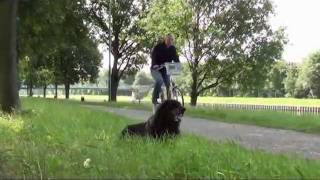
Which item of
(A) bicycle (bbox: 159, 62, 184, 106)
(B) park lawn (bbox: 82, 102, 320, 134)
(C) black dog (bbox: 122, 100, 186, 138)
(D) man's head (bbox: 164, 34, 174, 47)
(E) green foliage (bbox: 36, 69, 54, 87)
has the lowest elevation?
(B) park lawn (bbox: 82, 102, 320, 134)

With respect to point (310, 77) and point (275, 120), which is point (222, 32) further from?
point (310, 77)

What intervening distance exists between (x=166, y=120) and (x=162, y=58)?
4.12 m

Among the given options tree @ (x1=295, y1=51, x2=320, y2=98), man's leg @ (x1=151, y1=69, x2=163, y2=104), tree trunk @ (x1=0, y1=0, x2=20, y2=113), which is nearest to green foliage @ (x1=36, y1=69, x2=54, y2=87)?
tree trunk @ (x1=0, y1=0, x2=20, y2=113)

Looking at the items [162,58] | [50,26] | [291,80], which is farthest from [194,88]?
[291,80]

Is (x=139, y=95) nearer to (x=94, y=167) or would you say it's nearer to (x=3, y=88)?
(x=3, y=88)

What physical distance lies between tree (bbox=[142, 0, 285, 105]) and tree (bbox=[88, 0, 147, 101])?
13.0 m

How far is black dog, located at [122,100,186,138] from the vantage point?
8844 millimetres

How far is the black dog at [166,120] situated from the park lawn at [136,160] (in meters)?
0.24

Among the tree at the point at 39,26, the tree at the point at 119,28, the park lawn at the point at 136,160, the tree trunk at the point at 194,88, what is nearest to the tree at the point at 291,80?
the tree at the point at 119,28

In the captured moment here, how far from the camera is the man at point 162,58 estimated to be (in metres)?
12.8

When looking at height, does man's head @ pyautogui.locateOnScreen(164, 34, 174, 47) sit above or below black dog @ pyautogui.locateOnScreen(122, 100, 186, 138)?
above

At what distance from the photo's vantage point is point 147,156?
25.1ft

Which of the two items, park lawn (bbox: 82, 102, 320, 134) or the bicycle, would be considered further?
park lawn (bbox: 82, 102, 320, 134)

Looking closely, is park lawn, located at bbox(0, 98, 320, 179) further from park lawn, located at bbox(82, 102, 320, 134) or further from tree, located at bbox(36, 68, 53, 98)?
tree, located at bbox(36, 68, 53, 98)
